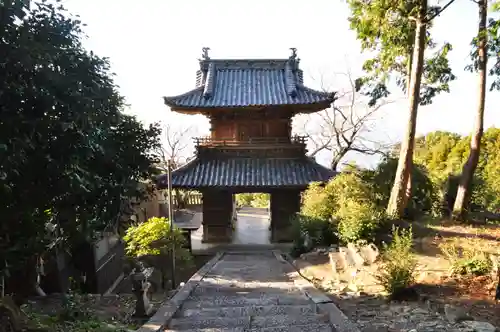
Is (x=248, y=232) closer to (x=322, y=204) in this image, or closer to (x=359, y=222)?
(x=322, y=204)

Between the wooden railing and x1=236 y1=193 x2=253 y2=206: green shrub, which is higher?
the wooden railing

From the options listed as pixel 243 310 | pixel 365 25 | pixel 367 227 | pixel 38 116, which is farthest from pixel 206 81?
pixel 38 116

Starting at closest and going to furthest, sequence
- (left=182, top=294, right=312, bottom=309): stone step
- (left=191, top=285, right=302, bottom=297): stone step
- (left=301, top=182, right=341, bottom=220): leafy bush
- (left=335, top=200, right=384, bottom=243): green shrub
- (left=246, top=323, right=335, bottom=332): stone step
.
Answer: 1. (left=246, top=323, right=335, bottom=332): stone step
2. (left=182, top=294, right=312, bottom=309): stone step
3. (left=191, top=285, right=302, bottom=297): stone step
4. (left=335, top=200, right=384, bottom=243): green shrub
5. (left=301, top=182, right=341, bottom=220): leafy bush

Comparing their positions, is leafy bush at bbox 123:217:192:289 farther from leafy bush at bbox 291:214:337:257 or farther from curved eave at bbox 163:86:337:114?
curved eave at bbox 163:86:337:114

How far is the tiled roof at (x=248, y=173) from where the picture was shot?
16.1 metres

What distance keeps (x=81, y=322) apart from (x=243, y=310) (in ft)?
9.18

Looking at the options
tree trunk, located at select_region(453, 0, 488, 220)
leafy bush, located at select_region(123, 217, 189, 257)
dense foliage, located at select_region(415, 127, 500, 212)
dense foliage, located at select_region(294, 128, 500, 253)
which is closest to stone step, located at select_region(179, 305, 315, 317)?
dense foliage, located at select_region(294, 128, 500, 253)

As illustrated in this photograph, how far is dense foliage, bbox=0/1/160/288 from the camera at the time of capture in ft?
12.8

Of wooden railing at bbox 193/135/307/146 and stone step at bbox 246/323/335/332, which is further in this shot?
wooden railing at bbox 193/135/307/146

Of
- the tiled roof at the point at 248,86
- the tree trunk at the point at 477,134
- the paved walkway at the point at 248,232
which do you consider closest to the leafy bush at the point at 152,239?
the paved walkway at the point at 248,232

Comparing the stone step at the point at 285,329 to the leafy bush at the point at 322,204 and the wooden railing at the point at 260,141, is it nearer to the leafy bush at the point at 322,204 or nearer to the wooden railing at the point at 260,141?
the leafy bush at the point at 322,204

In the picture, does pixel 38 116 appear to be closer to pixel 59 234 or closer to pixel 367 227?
pixel 59 234

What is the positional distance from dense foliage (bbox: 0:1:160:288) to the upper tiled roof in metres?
12.2

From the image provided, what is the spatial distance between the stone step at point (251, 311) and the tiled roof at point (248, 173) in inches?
349
